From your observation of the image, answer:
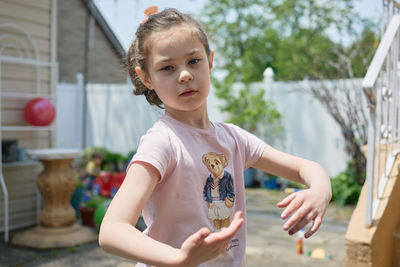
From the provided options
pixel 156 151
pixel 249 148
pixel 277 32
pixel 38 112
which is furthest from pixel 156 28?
pixel 277 32

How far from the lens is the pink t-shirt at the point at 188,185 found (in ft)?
3.59

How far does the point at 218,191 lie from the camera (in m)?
1.18

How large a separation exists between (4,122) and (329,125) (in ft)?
17.2

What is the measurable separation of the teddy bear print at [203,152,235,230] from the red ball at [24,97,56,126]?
155 inches

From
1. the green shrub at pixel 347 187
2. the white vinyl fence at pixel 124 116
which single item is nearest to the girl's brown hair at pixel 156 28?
the green shrub at pixel 347 187

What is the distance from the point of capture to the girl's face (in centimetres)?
112

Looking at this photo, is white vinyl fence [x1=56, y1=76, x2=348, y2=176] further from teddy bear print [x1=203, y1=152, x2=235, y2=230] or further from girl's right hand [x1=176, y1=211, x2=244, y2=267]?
girl's right hand [x1=176, y1=211, x2=244, y2=267]

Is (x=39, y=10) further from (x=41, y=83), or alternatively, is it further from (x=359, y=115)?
(x=359, y=115)

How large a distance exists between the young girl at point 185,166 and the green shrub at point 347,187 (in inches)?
208

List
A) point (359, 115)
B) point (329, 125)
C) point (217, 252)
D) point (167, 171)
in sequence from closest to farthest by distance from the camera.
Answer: point (217, 252)
point (167, 171)
point (359, 115)
point (329, 125)

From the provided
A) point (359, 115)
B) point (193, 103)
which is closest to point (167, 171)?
point (193, 103)

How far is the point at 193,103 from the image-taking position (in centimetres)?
116

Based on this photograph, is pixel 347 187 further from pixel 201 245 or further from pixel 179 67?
pixel 201 245

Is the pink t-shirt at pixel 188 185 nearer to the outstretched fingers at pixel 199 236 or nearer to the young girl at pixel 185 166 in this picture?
the young girl at pixel 185 166
